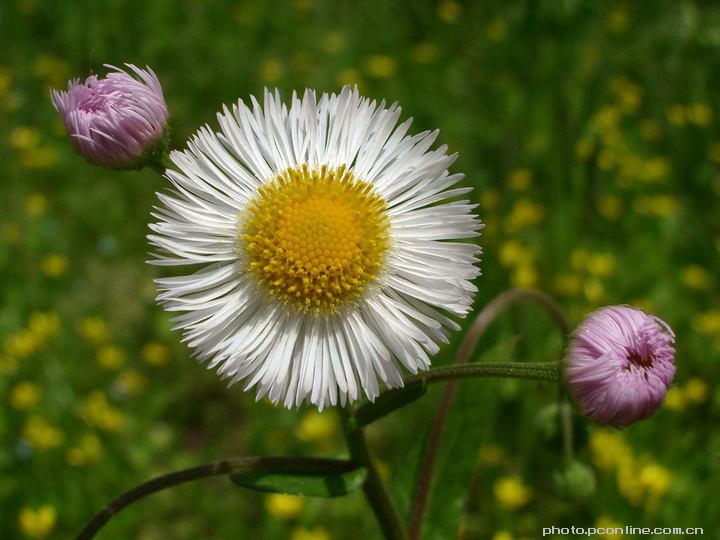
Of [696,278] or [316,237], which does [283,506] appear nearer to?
[316,237]

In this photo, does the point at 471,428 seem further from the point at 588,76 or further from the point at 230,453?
the point at 588,76

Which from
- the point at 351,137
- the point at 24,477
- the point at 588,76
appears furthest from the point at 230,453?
the point at 588,76

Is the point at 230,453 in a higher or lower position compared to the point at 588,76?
lower

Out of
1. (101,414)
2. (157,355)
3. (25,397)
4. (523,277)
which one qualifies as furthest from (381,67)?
(25,397)

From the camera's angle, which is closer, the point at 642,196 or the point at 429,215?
the point at 429,215

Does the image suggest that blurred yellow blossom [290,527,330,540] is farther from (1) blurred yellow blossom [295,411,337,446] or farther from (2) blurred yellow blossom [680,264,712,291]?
(2) blurred yellow blossom [680,264,712,291]

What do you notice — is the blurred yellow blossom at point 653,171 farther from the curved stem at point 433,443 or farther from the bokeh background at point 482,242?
the curved stem at point 433,443

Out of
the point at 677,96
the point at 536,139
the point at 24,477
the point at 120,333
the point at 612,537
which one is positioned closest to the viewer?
the point at 612,537
